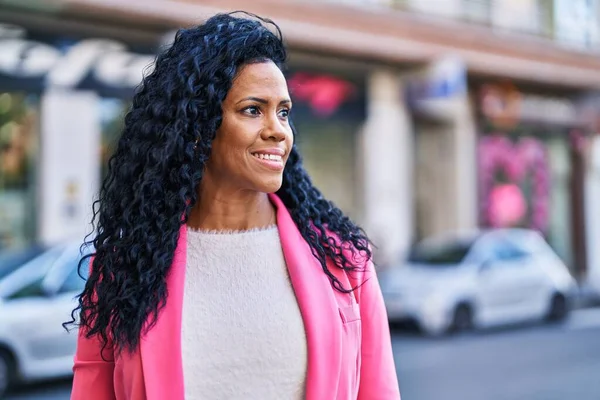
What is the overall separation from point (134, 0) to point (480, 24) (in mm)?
8346

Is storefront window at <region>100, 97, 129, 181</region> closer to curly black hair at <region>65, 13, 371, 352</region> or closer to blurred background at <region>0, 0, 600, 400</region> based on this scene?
blurred background at <region>0, 0, 600, 400</region>

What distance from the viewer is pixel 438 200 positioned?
18.8 meters

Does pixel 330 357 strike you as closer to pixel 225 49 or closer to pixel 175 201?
pixel 175 201

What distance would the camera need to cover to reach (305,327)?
5.94 ft

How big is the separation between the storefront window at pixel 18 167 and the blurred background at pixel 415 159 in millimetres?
23

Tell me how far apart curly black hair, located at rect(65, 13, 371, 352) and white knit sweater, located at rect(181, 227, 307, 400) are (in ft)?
0.27

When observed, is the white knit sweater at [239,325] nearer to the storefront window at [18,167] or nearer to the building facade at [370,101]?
the building facade at [370,101]

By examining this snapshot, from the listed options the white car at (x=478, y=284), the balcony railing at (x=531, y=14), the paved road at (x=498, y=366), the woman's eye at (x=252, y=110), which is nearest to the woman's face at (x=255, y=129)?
the woman's eye at (x=252, y=110)

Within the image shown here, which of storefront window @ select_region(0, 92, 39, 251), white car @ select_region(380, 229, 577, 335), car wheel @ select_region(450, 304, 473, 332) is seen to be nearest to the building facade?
storefront window @ select_region(0, 92, 39, 251)

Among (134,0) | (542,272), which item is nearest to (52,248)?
(134,0)

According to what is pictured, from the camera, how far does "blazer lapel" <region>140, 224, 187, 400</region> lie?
1.69m

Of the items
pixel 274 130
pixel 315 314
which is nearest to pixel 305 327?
pixel 315 314

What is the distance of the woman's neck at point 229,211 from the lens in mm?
1924

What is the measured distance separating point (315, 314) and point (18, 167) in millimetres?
12054
